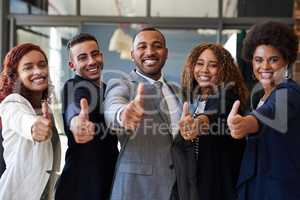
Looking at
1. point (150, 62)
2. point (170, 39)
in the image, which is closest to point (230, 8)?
point (170, 39)

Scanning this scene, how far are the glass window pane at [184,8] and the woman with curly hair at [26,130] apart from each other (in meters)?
2.78

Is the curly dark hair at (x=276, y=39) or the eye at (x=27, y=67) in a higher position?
the curly dark hair at (x=276, y=39)

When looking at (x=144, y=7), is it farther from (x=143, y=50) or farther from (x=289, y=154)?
(x=289, y=154)

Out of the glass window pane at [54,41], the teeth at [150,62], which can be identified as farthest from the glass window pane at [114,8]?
the teeth at [150,62]

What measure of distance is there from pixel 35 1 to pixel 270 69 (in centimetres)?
351

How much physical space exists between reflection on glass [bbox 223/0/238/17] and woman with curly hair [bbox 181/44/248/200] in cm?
263

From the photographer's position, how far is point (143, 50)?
202 cm

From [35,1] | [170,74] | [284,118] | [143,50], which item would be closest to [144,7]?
[170,74]

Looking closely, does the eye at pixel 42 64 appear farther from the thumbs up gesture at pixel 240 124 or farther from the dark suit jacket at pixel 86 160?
the thumbs up gesture at pixel 240 124

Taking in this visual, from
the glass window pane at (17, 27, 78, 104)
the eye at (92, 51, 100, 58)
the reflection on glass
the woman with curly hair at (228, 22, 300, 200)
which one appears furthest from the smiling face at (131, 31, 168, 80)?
the reflection on glass

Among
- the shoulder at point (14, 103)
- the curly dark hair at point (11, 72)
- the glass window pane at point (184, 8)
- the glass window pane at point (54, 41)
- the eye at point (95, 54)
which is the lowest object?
the shoulder at point (14, 103)

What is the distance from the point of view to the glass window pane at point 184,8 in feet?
15.4

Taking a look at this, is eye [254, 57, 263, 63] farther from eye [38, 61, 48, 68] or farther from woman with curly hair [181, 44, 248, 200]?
eye [38, 61, 48, 68]

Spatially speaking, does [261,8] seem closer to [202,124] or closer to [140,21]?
[140,21]
